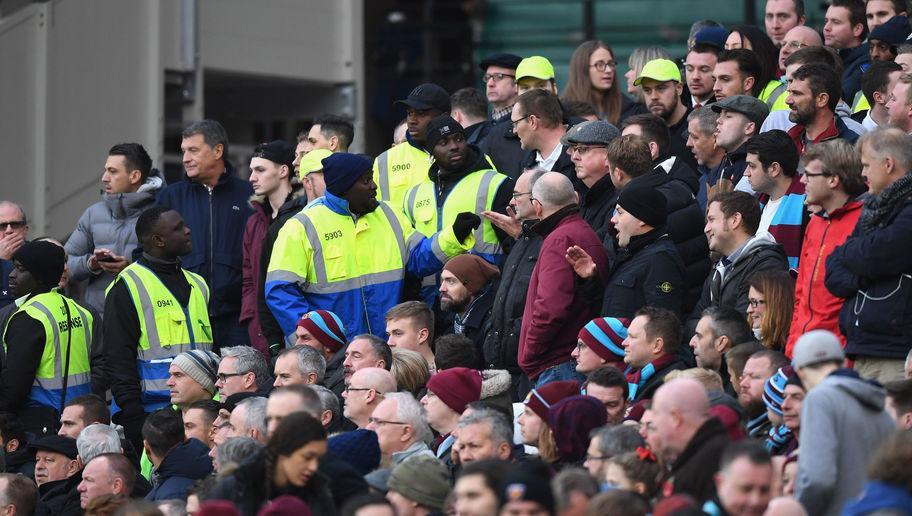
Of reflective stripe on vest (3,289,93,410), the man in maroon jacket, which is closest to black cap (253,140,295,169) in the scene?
reflective stripe on vest (3,289,93,410)

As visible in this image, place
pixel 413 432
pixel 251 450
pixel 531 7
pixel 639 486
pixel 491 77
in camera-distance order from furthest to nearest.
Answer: pixel 531 7, pixel 491 77, pixel 413 432, pixel 251 450, pixel 639 486

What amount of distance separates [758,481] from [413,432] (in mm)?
2731

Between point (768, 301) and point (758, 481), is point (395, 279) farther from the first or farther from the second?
point (758, 481)

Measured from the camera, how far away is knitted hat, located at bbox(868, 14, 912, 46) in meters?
12.8

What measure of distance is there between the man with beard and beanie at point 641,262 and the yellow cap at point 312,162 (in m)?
2.70

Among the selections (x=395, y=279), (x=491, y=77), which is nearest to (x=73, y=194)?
(x=491, y=77)

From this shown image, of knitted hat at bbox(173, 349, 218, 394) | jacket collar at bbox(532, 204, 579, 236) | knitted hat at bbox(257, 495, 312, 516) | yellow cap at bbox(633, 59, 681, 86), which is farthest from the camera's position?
yellow cap at bbox(633, 59, 681, 86)

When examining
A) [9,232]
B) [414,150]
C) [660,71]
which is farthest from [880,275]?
[9,232]

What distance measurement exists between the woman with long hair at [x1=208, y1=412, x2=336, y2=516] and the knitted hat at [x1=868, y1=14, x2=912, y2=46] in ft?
21.9

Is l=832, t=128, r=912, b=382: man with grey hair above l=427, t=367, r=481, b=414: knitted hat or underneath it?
above

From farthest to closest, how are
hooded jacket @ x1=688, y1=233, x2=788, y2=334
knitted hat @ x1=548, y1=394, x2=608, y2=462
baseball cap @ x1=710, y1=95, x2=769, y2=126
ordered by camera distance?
1. baseball cap @ x1=710, y1=95, x2=769, y2=126
2. hooded jacket @ x1=688, y1=233, x2=788, y2=334
3. knitted hat @ x1=548, y1=394, x2=608, y2=462

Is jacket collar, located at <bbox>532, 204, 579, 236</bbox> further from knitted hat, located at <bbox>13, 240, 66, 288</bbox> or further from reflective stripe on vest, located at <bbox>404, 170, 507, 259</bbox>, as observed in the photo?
knitted hat, located at <bbox>13, 240, 66, 288</bbox>

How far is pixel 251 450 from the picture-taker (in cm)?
859

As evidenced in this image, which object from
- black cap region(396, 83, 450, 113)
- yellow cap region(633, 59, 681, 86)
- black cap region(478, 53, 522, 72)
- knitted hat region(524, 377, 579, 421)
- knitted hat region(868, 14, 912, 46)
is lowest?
knitted hat region(524, 377, 579, 421)
